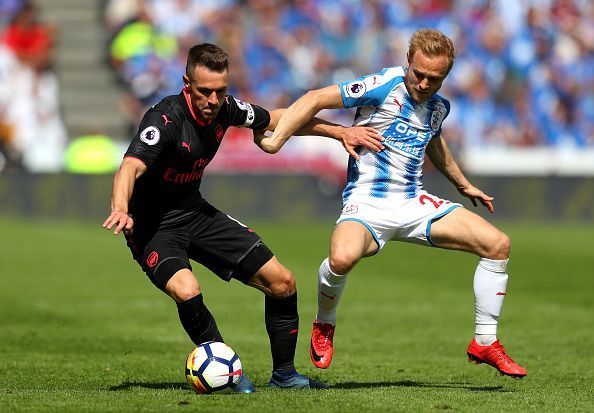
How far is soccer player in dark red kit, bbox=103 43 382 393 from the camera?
304 inches

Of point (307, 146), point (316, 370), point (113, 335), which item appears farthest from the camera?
point (307, 146)

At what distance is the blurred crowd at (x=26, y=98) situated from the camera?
24.7 meters

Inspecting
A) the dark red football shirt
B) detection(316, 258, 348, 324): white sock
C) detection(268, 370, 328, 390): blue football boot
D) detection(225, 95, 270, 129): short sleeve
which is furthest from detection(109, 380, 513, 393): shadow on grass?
detection(225, 95, 270, 129): short sleeve

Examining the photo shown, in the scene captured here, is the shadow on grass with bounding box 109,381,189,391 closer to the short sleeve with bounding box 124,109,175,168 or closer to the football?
the football

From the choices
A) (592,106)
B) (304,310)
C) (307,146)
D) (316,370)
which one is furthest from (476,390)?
(592,106)

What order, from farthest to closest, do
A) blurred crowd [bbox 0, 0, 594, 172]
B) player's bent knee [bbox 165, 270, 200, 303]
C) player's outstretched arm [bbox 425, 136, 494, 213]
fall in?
blurred crowd [bbox 0, 0, 594, 172] → player's outstretched arm [bbox 425, 136, 494, 213] → player's bent knee [bbox 165, 270, 200, 303]

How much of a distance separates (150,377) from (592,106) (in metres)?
21.5

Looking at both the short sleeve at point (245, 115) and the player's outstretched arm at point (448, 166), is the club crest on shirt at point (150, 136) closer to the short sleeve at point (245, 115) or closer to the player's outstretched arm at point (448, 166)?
Answer: the short sleeve at point (245, 115)

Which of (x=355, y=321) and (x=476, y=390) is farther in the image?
(x=355, y=321)

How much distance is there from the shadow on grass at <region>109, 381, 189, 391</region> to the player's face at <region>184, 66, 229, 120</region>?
1920mm

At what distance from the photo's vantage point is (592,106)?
2852 cm

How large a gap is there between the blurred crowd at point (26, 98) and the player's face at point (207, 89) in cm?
1699

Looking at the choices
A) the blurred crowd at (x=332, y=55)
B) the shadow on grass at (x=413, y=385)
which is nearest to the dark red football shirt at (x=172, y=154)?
the shadow on grass at (x=413, y=385)

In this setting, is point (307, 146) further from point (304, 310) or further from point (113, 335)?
point (113, 335)
